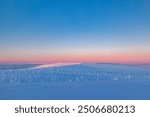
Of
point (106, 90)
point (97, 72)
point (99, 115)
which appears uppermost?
point (97, 72)

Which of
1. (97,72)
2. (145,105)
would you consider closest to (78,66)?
(97,72)

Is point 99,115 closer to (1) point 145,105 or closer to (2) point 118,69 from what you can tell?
(1) point 145,105

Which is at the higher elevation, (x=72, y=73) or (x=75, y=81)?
(x=72, y=73)

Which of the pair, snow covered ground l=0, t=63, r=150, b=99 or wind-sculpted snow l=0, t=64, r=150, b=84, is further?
wind-sculpted snow l=0, t=64, r=150, b=84

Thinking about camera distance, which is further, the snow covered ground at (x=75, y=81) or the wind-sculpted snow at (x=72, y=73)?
the wind-sculpted snow at (x=72, y=73)

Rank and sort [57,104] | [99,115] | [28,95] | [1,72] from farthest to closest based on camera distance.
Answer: [1,72] < [28,95] < [57,104] < [99,115]
